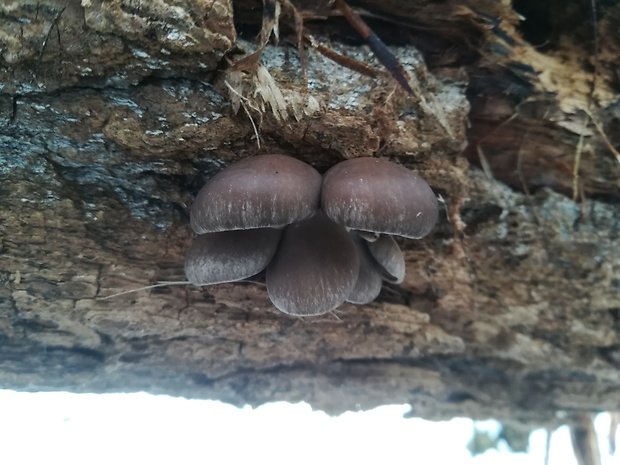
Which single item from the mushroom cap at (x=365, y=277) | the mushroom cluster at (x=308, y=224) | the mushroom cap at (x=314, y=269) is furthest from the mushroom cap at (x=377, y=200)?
the mushroom cap at (x=365, y=277)

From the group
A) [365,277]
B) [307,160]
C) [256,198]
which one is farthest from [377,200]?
[365,277]

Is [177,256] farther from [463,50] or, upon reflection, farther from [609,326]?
[609,326]

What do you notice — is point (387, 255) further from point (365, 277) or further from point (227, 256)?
point (227, 256)

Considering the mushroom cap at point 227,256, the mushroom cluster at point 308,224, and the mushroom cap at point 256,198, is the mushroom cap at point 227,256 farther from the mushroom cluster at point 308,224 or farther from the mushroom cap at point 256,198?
the mushroom cap at point 256,198

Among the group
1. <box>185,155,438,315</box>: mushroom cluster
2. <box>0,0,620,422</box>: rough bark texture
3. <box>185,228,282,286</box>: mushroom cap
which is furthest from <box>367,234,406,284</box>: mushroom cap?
<box>185,228,282,286</box>: mushroom cap

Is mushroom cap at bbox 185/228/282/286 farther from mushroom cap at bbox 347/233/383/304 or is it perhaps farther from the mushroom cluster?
mushroom cap at bbox 347/233/383/304

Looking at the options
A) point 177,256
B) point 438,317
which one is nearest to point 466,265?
point 438,317

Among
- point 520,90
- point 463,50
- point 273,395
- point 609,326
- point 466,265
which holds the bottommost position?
point 273,395
